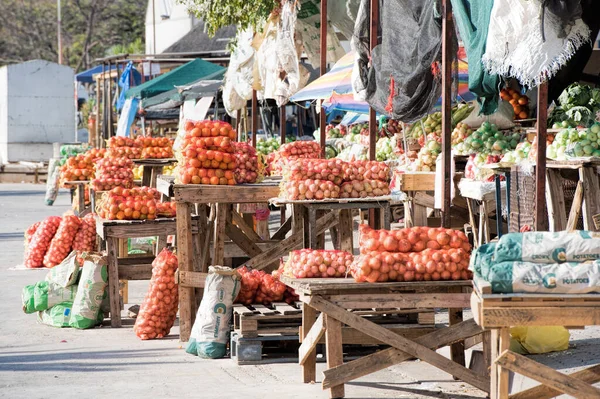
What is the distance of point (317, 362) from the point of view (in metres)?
7.97

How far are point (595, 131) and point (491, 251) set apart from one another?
4.05 metres

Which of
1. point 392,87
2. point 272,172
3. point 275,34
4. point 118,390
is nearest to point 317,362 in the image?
point 118,390

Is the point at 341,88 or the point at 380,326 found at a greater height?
the point at 341,88

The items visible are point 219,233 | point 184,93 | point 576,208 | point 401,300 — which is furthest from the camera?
point 184,93

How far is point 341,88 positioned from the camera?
11883mm

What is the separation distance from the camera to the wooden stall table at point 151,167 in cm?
1462

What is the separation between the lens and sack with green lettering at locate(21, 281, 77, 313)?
394 inches

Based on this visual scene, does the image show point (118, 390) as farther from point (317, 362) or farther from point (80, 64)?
point (80, 64)

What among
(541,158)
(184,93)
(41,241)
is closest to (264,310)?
(541,158)

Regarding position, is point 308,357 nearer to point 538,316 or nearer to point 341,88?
point 538,316

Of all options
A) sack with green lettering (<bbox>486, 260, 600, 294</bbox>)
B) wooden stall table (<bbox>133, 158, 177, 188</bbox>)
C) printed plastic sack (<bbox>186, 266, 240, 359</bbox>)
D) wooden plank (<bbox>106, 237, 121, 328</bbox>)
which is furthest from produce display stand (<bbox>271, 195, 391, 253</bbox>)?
wooden stall table (<bbox>133, 158, 177, 188</bbox>)

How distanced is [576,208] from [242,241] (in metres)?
3.34

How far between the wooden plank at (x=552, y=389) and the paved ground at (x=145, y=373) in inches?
57.8

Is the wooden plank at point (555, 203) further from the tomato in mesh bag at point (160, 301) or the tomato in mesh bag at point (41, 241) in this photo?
the tomato in mesh bag at point (41, 241)
